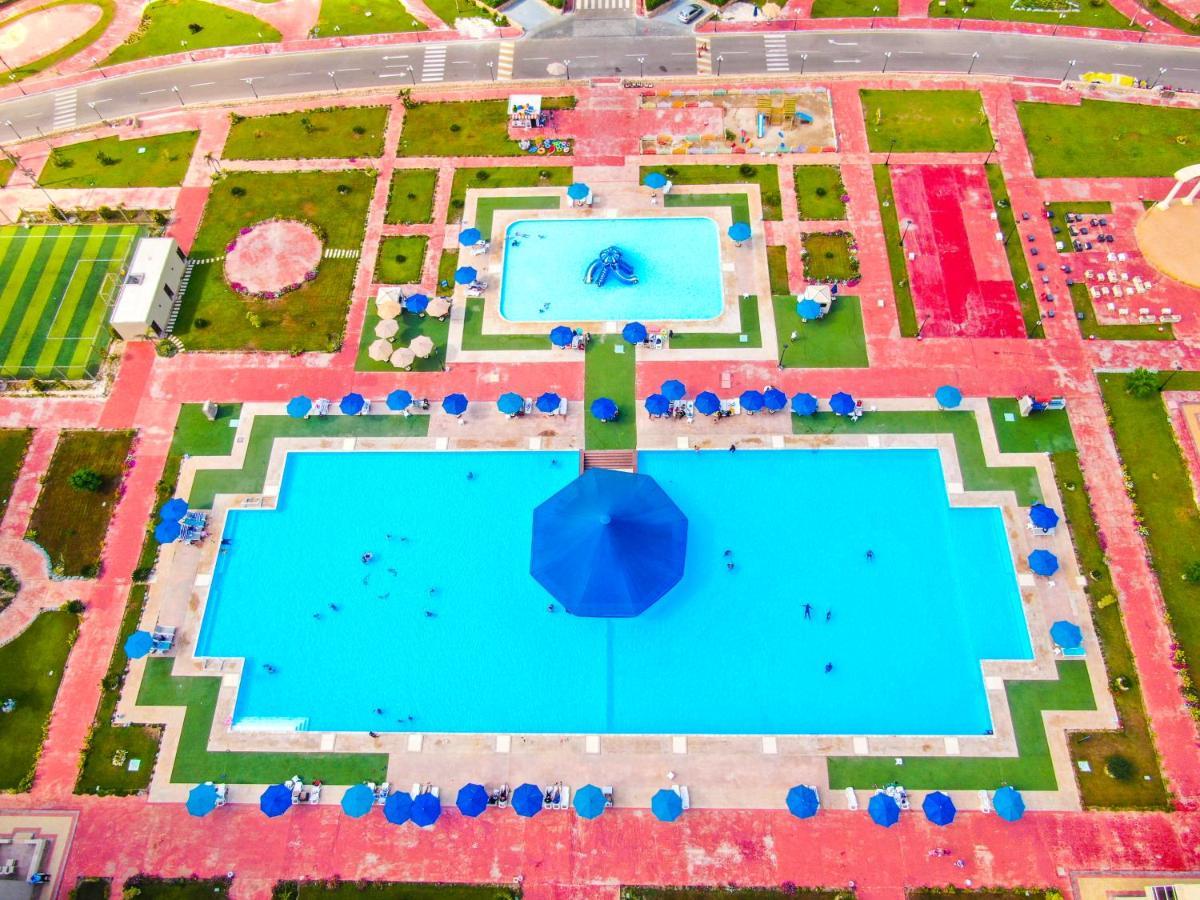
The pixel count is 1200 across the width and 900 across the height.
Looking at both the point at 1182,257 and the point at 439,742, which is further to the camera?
the point at 1182,257

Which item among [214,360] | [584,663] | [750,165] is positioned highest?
[750,165]

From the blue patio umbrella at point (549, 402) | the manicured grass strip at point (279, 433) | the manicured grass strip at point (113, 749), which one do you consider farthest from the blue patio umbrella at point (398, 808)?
the blue patio umbrella at point (549, 402)

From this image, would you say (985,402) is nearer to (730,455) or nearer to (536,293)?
(730,455)

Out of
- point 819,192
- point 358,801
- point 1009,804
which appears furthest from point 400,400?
point 1009,804

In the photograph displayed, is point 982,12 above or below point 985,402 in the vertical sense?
above

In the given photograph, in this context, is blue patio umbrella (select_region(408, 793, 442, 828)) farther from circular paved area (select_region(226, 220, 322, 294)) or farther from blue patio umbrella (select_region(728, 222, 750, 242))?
blue patio umbrella (select_region(728, 222, 750, 242))

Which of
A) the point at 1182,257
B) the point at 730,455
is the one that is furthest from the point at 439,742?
the point at 1182,257

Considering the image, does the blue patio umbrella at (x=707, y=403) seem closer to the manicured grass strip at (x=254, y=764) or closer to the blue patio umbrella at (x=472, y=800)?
Answer: the blue patio umbrella at (x=472, y=800)

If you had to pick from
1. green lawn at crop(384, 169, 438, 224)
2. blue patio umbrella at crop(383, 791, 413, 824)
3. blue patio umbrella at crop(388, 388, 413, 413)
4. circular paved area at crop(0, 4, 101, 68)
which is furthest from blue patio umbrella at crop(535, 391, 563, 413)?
circular paved area at crop(0, 4, 101, 68)

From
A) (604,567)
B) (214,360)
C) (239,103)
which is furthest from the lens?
(239,103)
